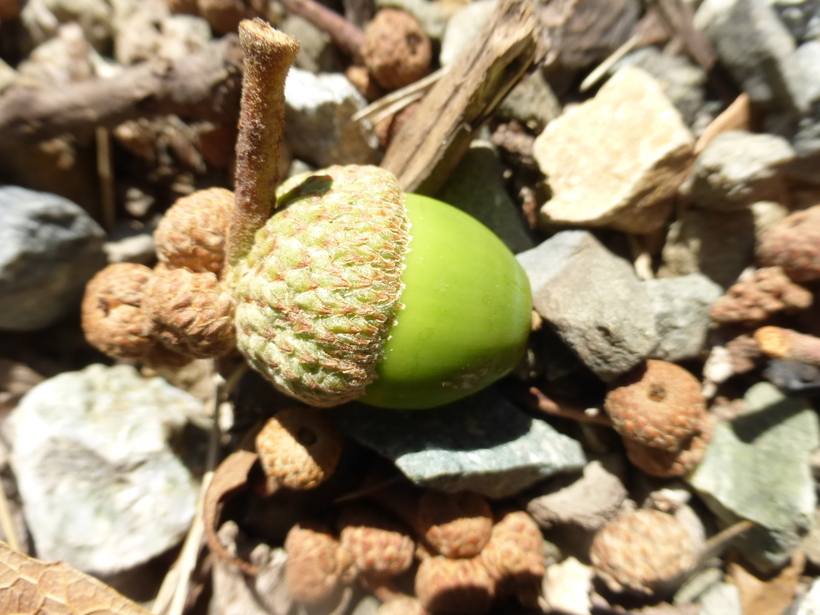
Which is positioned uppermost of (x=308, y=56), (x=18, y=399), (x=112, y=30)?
(x=308, y=56)

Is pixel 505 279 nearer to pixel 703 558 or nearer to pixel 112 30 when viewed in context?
pixel 703 558

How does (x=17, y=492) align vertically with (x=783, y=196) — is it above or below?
below

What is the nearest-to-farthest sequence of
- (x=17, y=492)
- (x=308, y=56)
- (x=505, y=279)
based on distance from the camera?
(x=505, y=279), (x=17, y=492), (x=308, y=56)

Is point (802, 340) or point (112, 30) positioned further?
point (112, 30)

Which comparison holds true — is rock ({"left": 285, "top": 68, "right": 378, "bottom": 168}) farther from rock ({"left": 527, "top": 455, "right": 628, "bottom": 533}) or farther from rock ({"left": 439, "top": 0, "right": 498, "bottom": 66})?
rock ({"left": 527, "top": 455, "right": 628, "bottom": 533})

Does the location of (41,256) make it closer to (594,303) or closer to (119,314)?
(119,314)

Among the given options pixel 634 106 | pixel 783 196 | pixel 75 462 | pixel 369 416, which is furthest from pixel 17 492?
pixel 783 196
